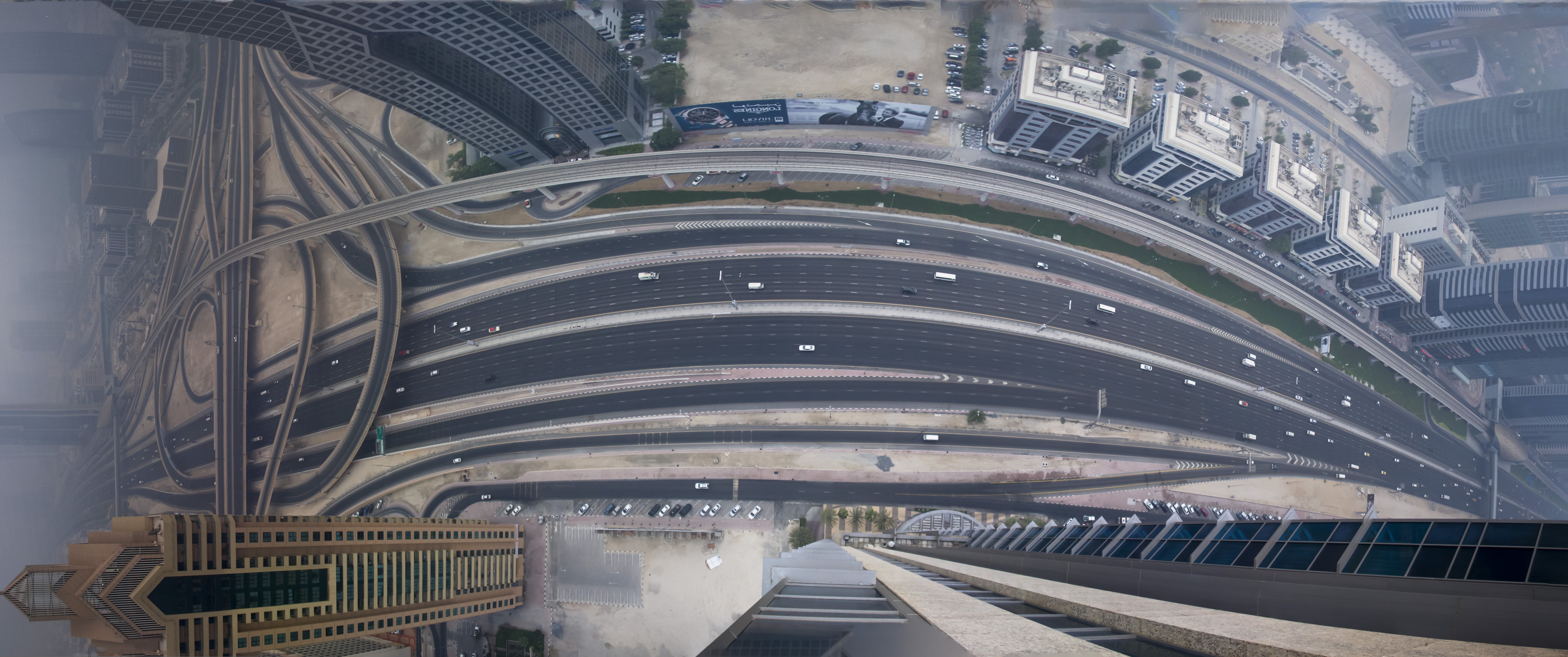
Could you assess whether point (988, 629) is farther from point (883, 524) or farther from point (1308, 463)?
point (1308, 463)

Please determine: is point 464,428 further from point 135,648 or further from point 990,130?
point 990,130

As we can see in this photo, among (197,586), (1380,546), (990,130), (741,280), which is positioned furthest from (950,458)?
(197,586)

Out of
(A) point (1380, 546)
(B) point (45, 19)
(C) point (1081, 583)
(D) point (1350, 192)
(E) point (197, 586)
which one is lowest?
(E) point (197, 586)

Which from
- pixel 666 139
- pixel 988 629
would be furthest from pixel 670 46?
pixel 988 629

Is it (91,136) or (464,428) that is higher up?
(91,136)

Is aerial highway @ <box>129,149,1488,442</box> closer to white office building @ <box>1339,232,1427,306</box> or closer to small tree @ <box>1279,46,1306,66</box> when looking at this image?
white office building @ <box>1339,232,1427,306</box>

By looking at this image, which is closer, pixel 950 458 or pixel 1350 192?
pixel 950 458

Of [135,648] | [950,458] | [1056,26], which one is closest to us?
[135,648]
